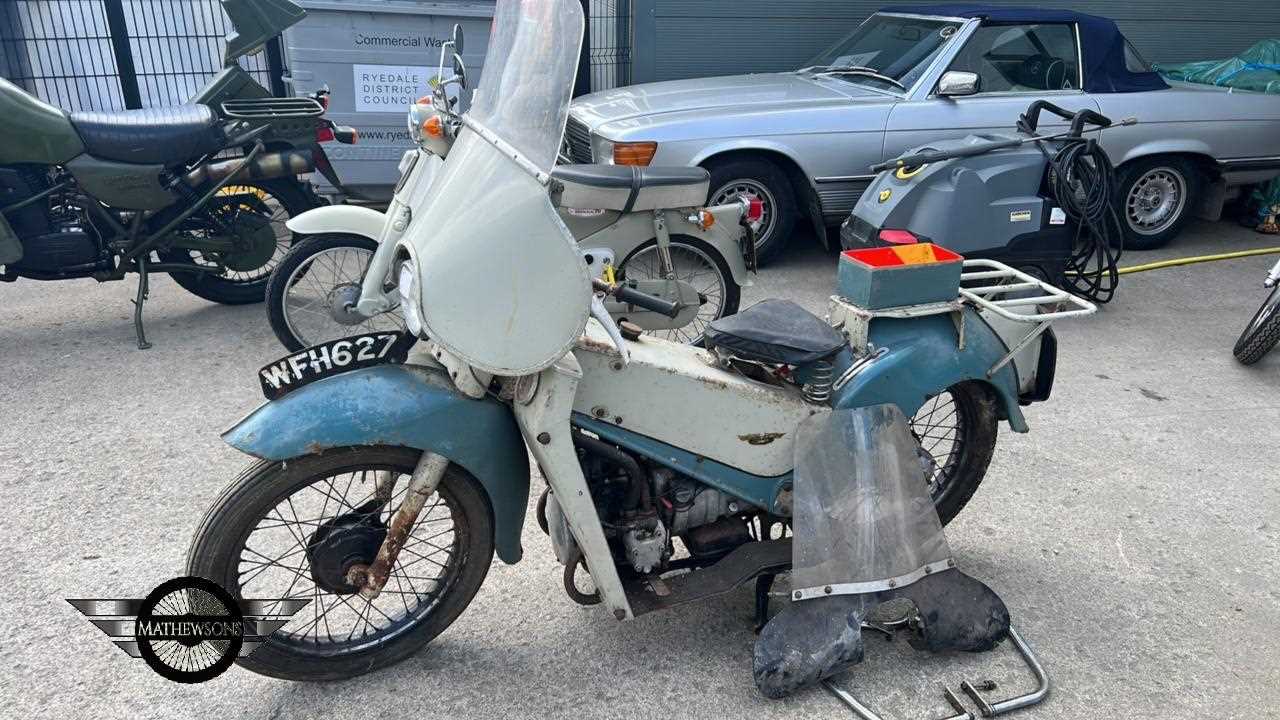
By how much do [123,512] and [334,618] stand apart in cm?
114

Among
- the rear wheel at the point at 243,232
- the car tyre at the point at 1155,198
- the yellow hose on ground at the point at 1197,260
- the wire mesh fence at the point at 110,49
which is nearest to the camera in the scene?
the rear wheel at the point at 243,232

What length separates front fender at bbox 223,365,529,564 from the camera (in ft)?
7.61

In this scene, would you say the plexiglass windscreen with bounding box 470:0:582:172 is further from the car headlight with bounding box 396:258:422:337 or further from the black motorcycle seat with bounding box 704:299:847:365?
the black motorcycle seat with bounding box 704:299:847:365

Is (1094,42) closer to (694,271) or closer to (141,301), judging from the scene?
(694,271)

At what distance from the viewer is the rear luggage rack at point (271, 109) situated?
511 cm

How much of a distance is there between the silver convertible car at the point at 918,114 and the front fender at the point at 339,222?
1.76 m

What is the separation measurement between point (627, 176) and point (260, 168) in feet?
7.12

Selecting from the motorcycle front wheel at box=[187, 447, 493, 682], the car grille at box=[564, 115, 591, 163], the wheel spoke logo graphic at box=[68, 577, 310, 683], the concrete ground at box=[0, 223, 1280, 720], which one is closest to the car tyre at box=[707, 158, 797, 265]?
the car grille at box=[564, 115, 591, 163]

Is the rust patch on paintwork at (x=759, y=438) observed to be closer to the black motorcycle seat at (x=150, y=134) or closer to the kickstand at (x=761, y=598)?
the kickstand at (x=761, y=598)

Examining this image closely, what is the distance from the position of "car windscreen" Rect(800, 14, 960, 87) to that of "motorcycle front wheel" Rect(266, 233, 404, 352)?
3.84 meters

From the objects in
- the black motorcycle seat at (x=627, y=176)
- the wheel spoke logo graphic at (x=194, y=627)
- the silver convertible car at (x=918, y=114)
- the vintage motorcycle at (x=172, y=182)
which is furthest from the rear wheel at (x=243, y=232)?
the wheel spoke logo graphic at (x=194, y=627)

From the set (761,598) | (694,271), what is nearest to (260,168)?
(694,271)

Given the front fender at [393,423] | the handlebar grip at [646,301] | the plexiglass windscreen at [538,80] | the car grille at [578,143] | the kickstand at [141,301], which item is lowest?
the kickstand at [141,301]

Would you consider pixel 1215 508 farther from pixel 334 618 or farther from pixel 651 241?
pixel 334 618
